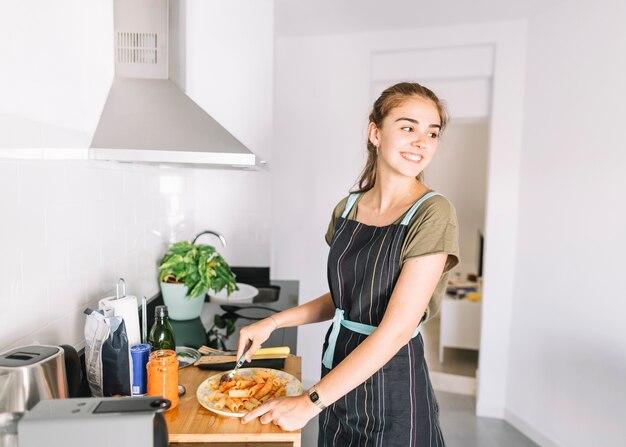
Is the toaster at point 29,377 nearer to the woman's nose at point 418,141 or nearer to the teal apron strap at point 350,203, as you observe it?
the teal apron strap at point 350,203

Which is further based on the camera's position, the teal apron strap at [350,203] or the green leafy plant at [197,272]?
the green leafy plant at [197,272]

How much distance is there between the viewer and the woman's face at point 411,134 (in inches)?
43.0

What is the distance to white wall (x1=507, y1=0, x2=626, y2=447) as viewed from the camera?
211 cm

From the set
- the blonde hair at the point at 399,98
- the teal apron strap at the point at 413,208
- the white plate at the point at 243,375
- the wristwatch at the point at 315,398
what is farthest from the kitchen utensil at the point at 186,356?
the blonde hair at the point at 399,98

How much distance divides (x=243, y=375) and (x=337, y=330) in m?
0.28

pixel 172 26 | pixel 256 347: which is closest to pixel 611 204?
pixel 256 347

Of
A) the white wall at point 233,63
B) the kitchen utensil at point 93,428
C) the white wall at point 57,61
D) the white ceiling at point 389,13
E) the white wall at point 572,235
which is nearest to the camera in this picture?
the kitchen utensil at point 93,428

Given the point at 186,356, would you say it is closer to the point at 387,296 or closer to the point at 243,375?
the point at 243,375

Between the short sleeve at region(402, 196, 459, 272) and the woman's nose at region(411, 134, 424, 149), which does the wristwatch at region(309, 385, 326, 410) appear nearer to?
the short sleeve at region(402, 196, 459, 272)

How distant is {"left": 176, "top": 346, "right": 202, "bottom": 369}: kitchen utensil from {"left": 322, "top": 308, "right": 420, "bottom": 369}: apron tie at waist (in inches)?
16.3

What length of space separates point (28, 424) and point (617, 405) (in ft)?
7.99

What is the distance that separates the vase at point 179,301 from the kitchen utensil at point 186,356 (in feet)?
1.25

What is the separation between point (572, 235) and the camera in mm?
2334

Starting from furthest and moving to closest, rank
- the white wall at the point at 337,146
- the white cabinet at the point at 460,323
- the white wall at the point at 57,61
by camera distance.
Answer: the white cabinet at the point at 460,323, the white wall at the point at 337,146, the white wall at the point at 57,61
